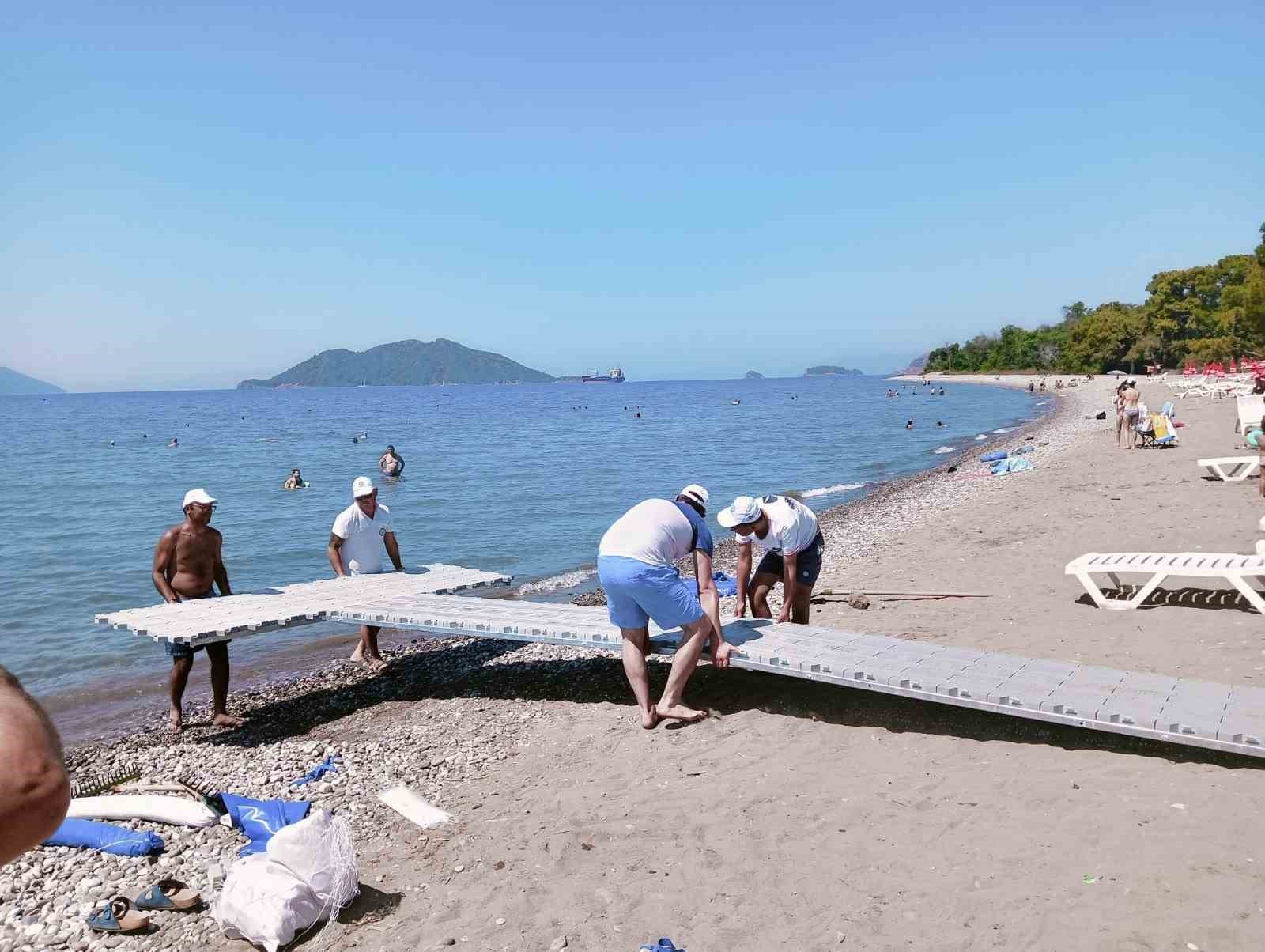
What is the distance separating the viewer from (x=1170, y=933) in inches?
143

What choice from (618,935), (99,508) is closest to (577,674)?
(618,935)

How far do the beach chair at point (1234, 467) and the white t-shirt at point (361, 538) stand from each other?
48.3 ft

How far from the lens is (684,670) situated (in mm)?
6648

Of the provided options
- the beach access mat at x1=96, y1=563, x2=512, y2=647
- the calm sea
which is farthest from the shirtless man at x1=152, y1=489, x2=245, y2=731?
the calm sea

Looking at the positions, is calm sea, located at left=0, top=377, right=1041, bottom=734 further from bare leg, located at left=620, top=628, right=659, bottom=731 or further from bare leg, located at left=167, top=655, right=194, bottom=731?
bare leg, located at left=620, top=628, right=659, bottom=731

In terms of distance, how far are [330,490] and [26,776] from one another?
29.1 metres

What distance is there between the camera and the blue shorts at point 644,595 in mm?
6203

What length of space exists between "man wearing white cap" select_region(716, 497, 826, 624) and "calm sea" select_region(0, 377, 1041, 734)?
21.9ft

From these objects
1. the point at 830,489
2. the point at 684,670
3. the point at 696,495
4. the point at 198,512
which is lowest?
the point at 830,489

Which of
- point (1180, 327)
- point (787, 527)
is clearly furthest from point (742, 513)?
point (1180, 327)

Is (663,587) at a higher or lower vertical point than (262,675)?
higher

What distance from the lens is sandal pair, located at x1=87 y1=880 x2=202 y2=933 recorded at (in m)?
4.59

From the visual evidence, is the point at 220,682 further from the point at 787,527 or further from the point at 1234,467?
the point at 1234,467

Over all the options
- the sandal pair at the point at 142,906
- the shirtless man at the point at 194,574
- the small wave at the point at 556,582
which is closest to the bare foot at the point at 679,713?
the sandal pair at the point at 142,906
